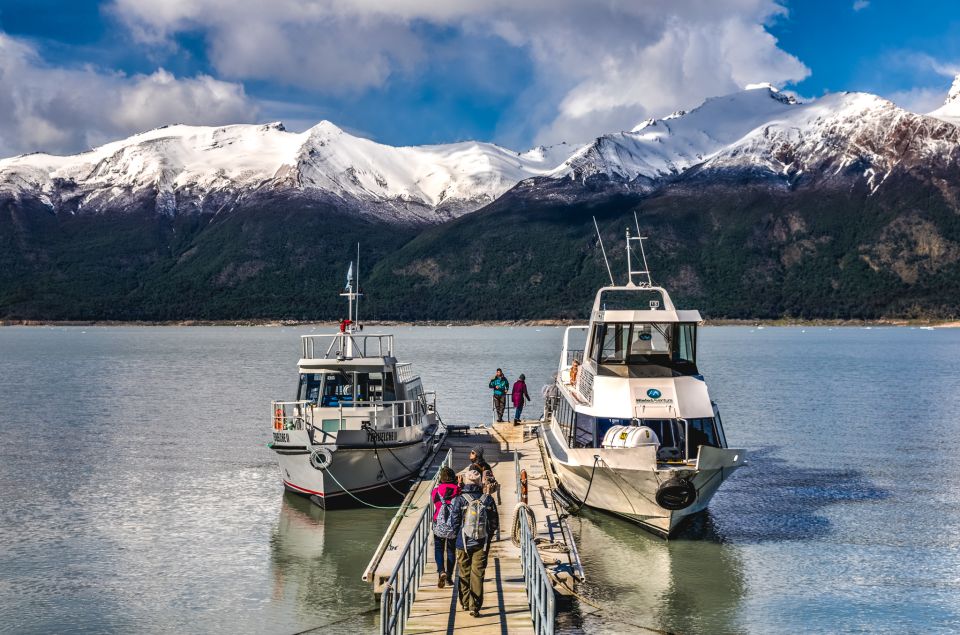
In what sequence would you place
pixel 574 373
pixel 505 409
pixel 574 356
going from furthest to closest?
1. pixel 505 409
2. pixel 574 356
3. pixel 574 373

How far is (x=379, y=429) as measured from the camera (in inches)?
1081

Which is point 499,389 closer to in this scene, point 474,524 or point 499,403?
point 499,403

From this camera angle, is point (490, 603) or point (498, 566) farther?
point (498, 566)

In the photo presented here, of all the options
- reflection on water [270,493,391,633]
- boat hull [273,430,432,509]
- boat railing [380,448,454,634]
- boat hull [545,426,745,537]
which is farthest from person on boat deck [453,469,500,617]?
boat hull [273,430,432,509]

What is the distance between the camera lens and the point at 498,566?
1916cm

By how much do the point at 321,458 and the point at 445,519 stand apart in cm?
1096

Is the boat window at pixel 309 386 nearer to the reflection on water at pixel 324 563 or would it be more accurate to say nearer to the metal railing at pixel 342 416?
the metal railing at pixel 342 416

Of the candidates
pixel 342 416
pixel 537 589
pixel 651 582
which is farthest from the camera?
pixel 342 416

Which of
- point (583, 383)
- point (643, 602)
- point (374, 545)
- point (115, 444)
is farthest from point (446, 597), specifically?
point (115, 444)

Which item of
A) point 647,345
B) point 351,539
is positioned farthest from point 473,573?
point 647,345

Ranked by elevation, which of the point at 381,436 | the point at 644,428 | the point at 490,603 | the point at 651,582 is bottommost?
the point at 651,582

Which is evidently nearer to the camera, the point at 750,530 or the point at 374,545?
the point at 374,545

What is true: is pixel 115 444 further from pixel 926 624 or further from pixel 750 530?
pixel 926 624

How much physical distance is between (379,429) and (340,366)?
2.59 meters
